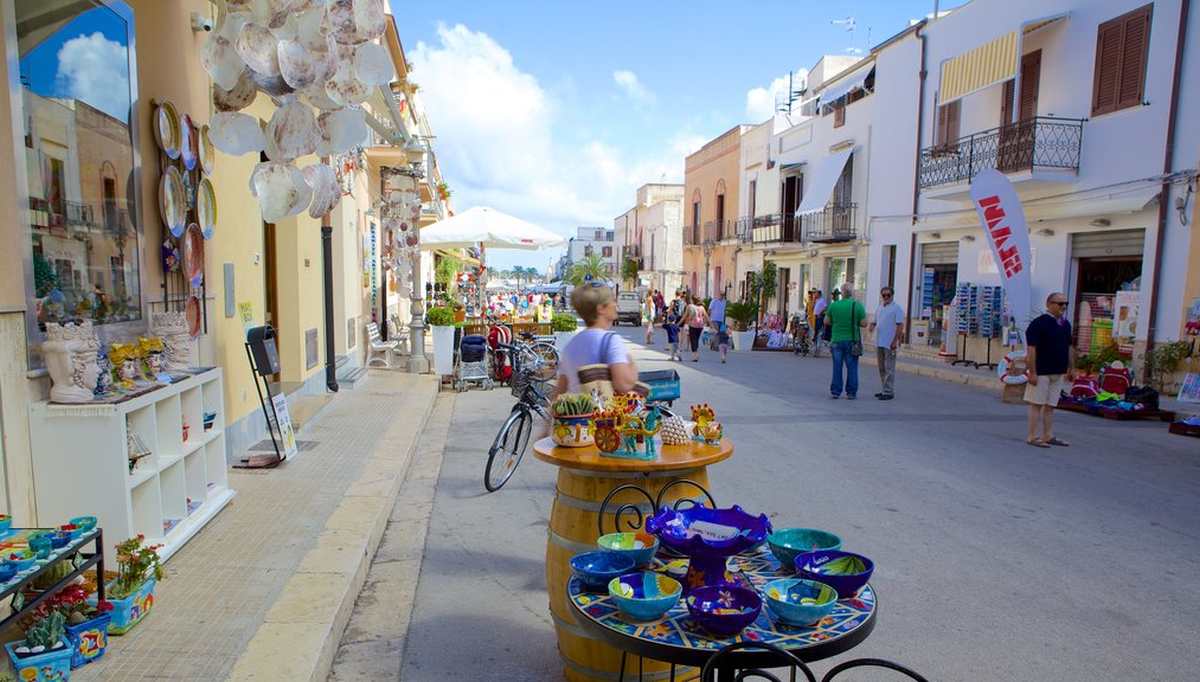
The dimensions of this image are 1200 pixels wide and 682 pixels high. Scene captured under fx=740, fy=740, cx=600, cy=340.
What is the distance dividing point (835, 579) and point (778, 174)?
2760cm

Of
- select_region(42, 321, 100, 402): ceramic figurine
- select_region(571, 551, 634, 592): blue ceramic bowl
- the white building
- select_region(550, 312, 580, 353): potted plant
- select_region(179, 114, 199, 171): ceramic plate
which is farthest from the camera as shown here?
the white building

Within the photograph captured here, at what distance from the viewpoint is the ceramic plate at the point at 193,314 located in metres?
5.48

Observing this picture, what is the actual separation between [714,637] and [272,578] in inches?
111

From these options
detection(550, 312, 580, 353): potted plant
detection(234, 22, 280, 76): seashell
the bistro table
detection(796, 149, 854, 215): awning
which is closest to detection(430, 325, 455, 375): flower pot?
detection(550, 312, 580, 353): potted plant

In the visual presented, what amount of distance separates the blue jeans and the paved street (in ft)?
5.75

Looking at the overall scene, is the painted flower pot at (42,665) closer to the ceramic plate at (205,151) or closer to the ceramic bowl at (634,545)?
the ceramic bowl at (634,545)

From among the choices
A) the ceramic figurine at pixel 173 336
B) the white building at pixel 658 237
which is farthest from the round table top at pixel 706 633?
the white building at pixel 658 237

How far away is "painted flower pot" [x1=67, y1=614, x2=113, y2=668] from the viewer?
2982mm

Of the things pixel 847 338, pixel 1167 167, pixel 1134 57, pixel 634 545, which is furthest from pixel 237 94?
pixel 1134 57

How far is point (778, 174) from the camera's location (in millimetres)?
28328

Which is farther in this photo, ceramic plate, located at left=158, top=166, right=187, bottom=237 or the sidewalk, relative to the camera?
ceramic plate, located at left=158, top=166, right=187, bottom=237

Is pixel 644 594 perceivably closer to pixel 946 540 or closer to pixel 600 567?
pixel 600 567

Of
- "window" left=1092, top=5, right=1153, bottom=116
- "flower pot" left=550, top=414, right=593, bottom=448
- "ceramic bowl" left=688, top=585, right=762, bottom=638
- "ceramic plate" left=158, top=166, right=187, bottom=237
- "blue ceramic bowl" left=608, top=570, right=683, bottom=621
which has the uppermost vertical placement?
"window" left=1092, top=5, right=1153, bottom=116

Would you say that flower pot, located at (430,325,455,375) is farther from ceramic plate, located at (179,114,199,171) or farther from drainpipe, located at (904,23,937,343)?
drainpipe, located at (904,23,937,343)
